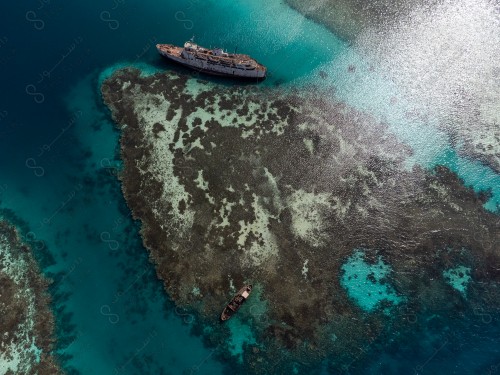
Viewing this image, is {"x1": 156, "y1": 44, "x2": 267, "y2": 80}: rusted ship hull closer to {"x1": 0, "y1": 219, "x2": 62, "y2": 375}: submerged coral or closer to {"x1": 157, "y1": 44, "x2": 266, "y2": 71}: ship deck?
{"x1": 157, "y1": 44, "x2": 266, "y2": 71}: ship deck

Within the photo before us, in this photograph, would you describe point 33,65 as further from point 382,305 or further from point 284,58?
point 382,305

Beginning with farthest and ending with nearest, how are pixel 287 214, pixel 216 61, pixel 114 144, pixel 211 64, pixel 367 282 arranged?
pixel 211 64 < pixel 216 61 < pixel 114 144 < pixel 287 214 < pixel 367 282

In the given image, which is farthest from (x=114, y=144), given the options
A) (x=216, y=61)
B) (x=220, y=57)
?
(x=220, y=57)

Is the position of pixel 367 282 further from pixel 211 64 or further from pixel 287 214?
pixel 211 64

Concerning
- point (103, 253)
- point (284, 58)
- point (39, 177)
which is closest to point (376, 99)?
point (284, 58)

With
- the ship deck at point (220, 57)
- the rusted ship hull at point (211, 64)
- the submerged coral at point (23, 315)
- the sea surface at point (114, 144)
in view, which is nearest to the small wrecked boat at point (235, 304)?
the sea surface at point (114, 144)
